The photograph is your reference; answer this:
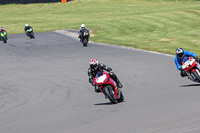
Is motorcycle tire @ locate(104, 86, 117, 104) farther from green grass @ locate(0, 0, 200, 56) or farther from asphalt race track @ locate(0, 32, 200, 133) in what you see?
green grass @ locate(0, 0, 200, 56)

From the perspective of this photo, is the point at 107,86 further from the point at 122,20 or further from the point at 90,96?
the point at 122,20

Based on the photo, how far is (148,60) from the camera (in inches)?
861

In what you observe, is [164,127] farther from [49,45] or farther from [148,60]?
[49,45]

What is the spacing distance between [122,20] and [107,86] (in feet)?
130

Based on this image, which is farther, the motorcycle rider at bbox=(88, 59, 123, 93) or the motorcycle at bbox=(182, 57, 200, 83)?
the motorcycle at bbox=(182, 57, 200, 83)

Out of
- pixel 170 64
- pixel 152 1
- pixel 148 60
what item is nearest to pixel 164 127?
pixel 170 64

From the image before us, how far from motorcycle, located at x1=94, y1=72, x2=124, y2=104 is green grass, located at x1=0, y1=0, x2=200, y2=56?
43.7 feet

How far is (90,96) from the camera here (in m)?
13.8

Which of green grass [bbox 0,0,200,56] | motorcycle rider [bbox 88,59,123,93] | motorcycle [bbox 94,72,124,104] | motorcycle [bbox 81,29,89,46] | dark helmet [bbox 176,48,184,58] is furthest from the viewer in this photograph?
green grass [bbox 0,0,200,56]

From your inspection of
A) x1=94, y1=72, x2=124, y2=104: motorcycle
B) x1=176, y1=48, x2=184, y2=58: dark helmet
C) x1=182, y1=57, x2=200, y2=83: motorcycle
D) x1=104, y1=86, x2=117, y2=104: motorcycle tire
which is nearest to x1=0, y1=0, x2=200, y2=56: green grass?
x1=176, y1=48, x2=184, y2=58: dark helmet

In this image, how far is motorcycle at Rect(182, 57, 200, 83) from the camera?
13977 millimetres

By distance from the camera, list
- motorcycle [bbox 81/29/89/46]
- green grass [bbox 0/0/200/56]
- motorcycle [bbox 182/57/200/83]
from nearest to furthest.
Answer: motorcycle [bbox 182/57/200/83] → motorcycle [bbox 81/29/89/46] → green grass [bbox 0/0/200/56]

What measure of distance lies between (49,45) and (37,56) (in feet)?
20.0

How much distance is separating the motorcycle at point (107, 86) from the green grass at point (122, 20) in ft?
43.7
